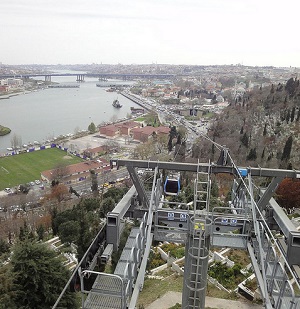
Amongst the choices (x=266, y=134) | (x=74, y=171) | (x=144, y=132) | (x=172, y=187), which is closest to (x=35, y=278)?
(x=172, y=187)

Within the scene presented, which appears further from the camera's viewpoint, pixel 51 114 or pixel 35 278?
pixel 51 114

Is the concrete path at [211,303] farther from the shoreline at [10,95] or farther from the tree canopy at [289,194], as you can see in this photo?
the shoreline at [10,95]

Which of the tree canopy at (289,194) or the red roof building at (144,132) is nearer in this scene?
the tree canopy at (289,194)

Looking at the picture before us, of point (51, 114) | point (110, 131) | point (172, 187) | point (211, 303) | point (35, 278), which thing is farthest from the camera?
point (51, 114)

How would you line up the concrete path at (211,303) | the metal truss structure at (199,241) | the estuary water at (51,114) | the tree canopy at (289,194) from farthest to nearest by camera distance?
the estuary water at (51,114) < the tree canopy at (289,194) < the concrete path at (211,303) < the metal truss structure at (199,241)

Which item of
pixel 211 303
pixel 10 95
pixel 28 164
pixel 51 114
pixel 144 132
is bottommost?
pixel 28 164

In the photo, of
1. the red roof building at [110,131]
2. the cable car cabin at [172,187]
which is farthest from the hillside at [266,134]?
the red roof building at [110,131]

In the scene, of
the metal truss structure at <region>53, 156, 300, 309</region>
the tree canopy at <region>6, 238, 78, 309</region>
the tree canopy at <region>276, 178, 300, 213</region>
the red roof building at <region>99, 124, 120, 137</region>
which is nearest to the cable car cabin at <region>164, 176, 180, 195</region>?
the metal truss structure at <region>53, 156, 300, 309</region>

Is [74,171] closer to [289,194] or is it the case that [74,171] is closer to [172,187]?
[289,194]

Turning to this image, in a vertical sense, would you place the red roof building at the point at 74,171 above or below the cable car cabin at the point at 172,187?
below
